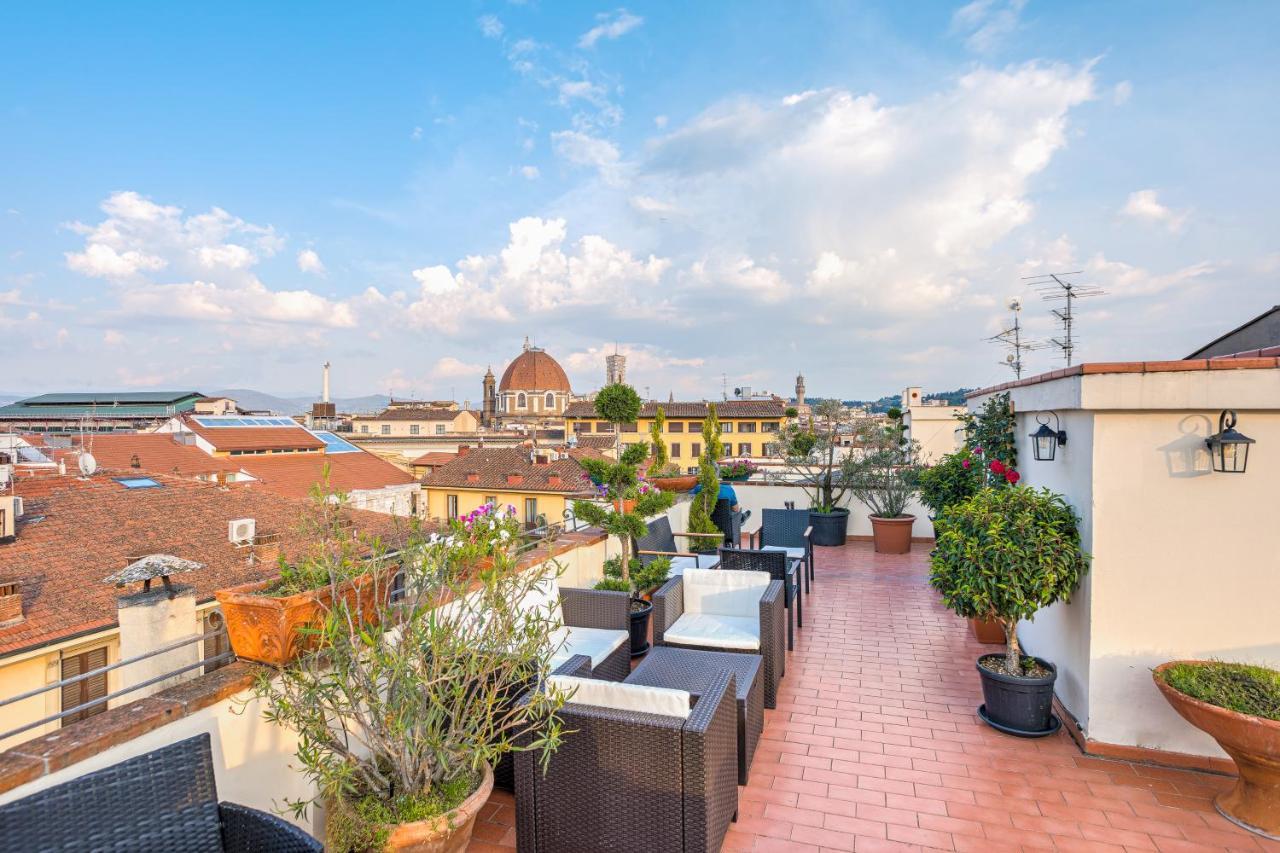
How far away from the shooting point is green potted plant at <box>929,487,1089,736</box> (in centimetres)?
332

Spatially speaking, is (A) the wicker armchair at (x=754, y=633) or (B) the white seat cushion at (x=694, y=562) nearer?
(A) the wicker armchair at (x=754, y=633)

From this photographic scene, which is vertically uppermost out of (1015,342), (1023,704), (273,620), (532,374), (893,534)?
(532,374)

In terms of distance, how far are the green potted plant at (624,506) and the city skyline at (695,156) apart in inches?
144

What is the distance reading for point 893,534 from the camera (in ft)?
28.0

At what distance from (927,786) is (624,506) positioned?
3330 mm

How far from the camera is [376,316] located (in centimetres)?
2055

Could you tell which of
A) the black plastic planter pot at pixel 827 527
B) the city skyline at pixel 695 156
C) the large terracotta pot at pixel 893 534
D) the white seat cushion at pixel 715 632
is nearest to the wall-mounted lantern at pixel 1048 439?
the city skyline at pixel 695 156

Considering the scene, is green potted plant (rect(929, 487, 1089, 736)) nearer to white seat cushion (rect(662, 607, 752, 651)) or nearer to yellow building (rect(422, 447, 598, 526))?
white seat cushion (rect(662, 607, 752, 651))

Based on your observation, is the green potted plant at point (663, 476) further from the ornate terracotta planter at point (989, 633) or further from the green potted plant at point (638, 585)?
Result: the ornate terracotta planter at point (989, 633)

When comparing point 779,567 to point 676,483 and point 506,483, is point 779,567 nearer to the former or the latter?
point 676,483

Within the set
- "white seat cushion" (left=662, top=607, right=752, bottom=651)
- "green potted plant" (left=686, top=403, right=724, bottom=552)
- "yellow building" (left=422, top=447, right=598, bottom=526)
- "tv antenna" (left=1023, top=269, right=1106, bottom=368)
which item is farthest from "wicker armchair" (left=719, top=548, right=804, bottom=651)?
"yellow building" (left=422, top=447, right=598, bottom=526)

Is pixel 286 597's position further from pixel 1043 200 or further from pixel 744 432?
pixel 744 432

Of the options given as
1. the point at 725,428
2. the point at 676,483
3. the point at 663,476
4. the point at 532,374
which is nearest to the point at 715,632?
the point at 676,483

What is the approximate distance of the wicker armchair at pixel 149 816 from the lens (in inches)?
55.7
